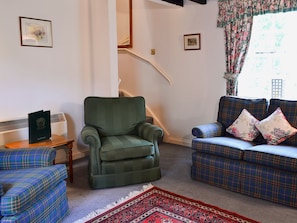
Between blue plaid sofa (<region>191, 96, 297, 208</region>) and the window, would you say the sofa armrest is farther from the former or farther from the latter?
the window

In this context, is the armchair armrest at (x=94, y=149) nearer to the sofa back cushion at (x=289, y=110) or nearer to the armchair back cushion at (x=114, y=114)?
the armchair back cushion at (x=114, y=114)

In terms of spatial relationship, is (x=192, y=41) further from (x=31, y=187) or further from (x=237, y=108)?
(x=31, y=187)

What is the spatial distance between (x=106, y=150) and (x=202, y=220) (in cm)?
A: 120

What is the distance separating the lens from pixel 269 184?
8.96ft

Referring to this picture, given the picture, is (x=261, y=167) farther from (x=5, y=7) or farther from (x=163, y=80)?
(x=5, y=7)

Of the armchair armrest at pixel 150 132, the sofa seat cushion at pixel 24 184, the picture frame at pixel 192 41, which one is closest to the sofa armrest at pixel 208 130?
the armchair armrest at pixel 150 132

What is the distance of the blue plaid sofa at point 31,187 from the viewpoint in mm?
1923

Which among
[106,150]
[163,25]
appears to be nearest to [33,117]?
[106,150]

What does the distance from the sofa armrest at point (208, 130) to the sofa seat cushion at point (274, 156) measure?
0.58m

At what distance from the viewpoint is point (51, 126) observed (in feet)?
11.7

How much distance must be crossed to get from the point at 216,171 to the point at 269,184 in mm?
562

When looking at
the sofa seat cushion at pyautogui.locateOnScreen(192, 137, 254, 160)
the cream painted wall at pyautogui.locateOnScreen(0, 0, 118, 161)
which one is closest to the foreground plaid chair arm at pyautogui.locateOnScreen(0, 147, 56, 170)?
the cream painted wall at pyautogui.locateOnScreen(0, 0, 118, 161)

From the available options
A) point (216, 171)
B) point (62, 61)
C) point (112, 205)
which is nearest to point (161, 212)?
point (112, 205)

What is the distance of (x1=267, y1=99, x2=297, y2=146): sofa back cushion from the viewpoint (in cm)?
304
